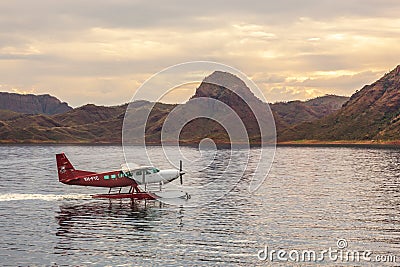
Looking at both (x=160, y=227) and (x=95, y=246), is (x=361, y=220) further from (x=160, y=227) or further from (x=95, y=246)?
(x=95, y=246)

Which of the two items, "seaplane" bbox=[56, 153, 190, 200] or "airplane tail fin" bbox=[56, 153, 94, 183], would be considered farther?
"airplane tail fin" bbox=[56, 153, 94, 183]

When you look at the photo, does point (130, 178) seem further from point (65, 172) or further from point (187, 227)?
point (187, 227)

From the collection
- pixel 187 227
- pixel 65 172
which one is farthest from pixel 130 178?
pixel 187 227

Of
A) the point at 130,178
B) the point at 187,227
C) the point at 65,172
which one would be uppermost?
the point at 65,172

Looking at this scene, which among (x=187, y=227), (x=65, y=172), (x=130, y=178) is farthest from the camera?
(x=65, y=172)

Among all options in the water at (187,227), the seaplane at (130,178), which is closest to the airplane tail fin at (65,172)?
the seaplane at (130,178)

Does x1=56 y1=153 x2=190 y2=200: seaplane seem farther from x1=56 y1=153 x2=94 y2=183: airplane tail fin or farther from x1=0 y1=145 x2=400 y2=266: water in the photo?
x1=0 y1=145 x2=400 y2=266: water

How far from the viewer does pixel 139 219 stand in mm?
64938

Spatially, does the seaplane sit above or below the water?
above

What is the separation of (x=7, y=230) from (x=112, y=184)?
22282 millimetres

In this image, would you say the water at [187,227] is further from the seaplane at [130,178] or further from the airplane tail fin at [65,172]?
the airplane tail fin at [65,172]

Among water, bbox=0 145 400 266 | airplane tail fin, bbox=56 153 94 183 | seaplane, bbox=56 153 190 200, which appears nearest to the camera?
water, bbox=0 145 400 266

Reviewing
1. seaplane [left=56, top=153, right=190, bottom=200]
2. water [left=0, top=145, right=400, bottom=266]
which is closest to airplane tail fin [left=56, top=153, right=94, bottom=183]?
seaplane [left=56, top=153, right=190, bottom=200]

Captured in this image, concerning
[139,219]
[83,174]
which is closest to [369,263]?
[139,219]
